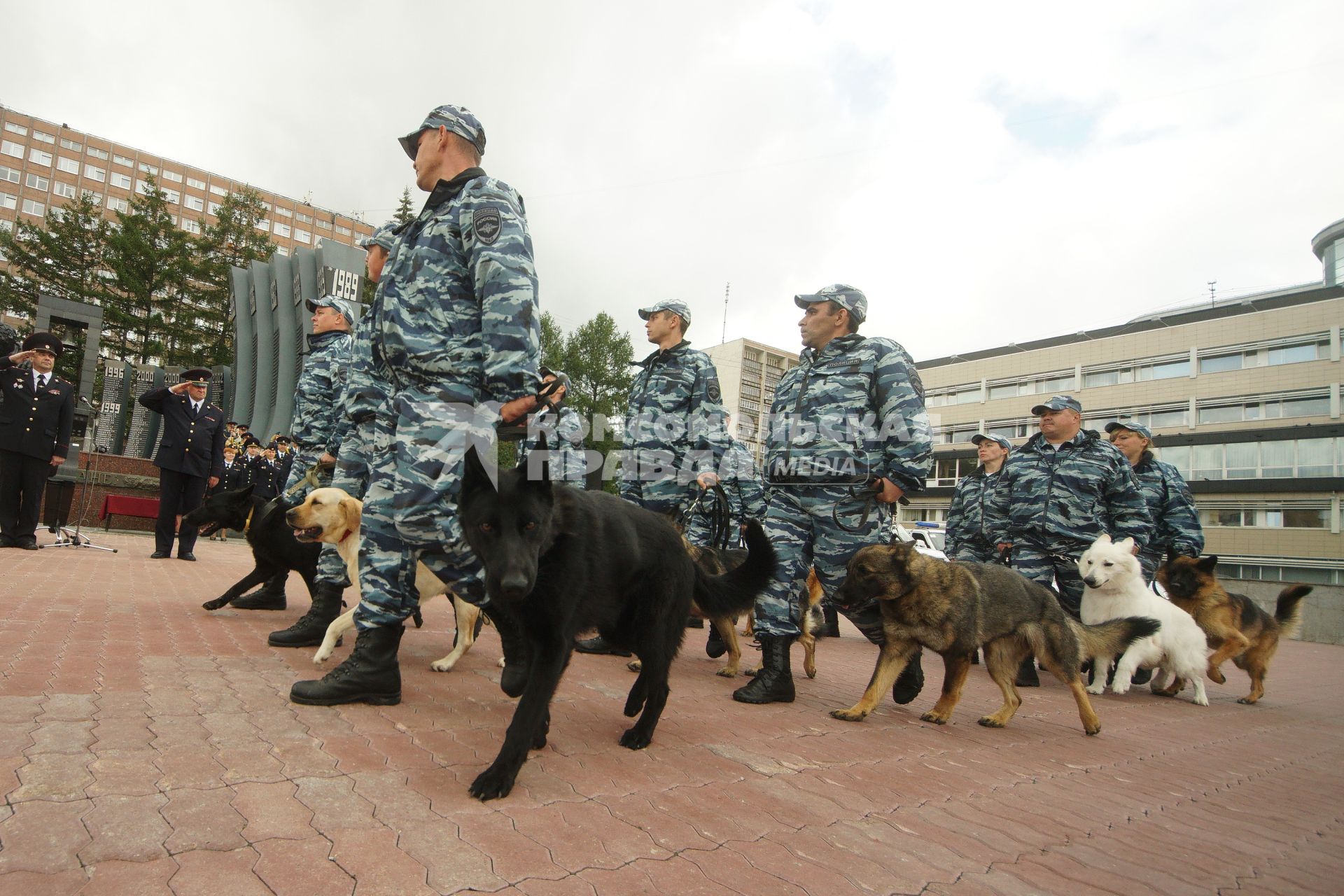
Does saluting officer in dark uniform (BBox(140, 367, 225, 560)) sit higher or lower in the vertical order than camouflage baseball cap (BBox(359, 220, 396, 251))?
lower

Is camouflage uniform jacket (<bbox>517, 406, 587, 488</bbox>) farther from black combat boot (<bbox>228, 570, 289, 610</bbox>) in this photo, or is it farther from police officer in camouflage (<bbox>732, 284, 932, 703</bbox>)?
black combat boot (<bbox>228, 570, 289, 610</bbox>)

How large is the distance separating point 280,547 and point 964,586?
443cm

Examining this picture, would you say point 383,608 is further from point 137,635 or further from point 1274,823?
point 1274,823

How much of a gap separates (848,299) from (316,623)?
150 inches

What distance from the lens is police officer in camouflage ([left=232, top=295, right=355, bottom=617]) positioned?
4.64 metres

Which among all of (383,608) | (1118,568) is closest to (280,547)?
(383,608)

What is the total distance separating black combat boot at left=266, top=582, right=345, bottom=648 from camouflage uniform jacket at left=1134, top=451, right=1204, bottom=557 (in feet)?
24.6

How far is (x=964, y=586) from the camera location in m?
4.08

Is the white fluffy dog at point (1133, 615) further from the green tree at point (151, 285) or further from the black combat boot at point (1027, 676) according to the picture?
the green tree at point (151, 285)

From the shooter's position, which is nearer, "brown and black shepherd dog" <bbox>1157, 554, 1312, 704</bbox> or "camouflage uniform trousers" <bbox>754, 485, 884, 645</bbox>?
"camouflage uniform trousers" <bbox>754, 485, 884, 645</bbox>

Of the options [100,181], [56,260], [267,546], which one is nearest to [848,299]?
[267,546]

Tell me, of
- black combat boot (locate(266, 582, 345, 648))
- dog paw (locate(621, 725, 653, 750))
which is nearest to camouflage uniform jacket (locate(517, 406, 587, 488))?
black combat boot (locate(266, 582, 345, 648))

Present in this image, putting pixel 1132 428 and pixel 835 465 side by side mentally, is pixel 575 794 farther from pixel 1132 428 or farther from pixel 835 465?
pixel 1132 428

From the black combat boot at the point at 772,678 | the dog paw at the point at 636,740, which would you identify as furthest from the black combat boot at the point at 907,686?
the dog paw at the point at 636,740
